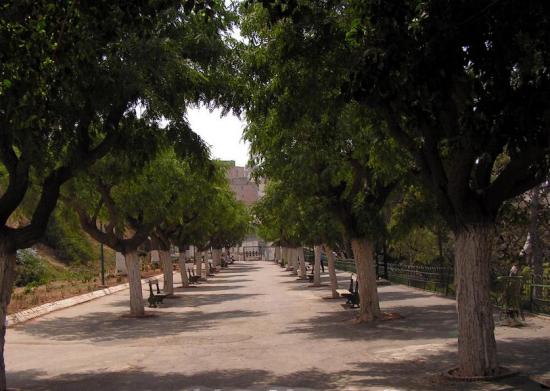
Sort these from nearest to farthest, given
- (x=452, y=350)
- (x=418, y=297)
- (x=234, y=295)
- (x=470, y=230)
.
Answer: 1. (x=470, y=230)
2. (x=452, y=350)
3. (x=418, y=297)
4. (x=234, y=295)

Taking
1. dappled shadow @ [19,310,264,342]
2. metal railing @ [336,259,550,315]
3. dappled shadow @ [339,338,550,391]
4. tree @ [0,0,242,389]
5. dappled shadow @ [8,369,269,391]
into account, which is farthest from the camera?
dappled shadow @ [19,310,264,342]

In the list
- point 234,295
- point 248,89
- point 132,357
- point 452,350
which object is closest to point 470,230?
point 452,350

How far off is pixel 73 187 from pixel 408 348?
36.5 feet

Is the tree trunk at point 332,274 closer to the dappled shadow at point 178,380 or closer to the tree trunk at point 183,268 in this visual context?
the tree trunk at point 183,268

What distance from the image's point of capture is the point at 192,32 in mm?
12781

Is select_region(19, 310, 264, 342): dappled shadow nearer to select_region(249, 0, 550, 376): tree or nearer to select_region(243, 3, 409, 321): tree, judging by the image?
select_region(243, 3, 409, 321): tree

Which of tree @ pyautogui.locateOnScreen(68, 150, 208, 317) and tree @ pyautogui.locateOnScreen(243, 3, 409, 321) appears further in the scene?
tree @ pyautogui.locateOnScreen(68, 150, 208, 317)

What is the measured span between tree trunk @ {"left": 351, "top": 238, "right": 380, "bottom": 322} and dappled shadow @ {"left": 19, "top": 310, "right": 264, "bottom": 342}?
182 inches

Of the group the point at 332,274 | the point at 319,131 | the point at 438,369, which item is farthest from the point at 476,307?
the point at 332,274

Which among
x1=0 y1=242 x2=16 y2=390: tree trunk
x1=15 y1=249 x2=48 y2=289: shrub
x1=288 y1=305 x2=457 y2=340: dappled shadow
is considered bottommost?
x1=288 y1=305 x2=457 y2=340: dappled shadow

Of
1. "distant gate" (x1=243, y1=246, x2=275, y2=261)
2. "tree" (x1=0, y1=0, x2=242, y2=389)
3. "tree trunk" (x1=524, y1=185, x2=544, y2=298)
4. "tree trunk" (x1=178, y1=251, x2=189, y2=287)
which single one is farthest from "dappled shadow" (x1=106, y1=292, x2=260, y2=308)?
"distant gate" (x1=243, y1=246, x2=275, y2=261)

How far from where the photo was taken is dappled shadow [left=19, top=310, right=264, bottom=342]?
18.5 m

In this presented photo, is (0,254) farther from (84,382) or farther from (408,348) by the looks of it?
(408,348)

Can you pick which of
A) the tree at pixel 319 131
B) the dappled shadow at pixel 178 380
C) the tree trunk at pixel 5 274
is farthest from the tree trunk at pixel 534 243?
the tree trunk at pixel 5 274
